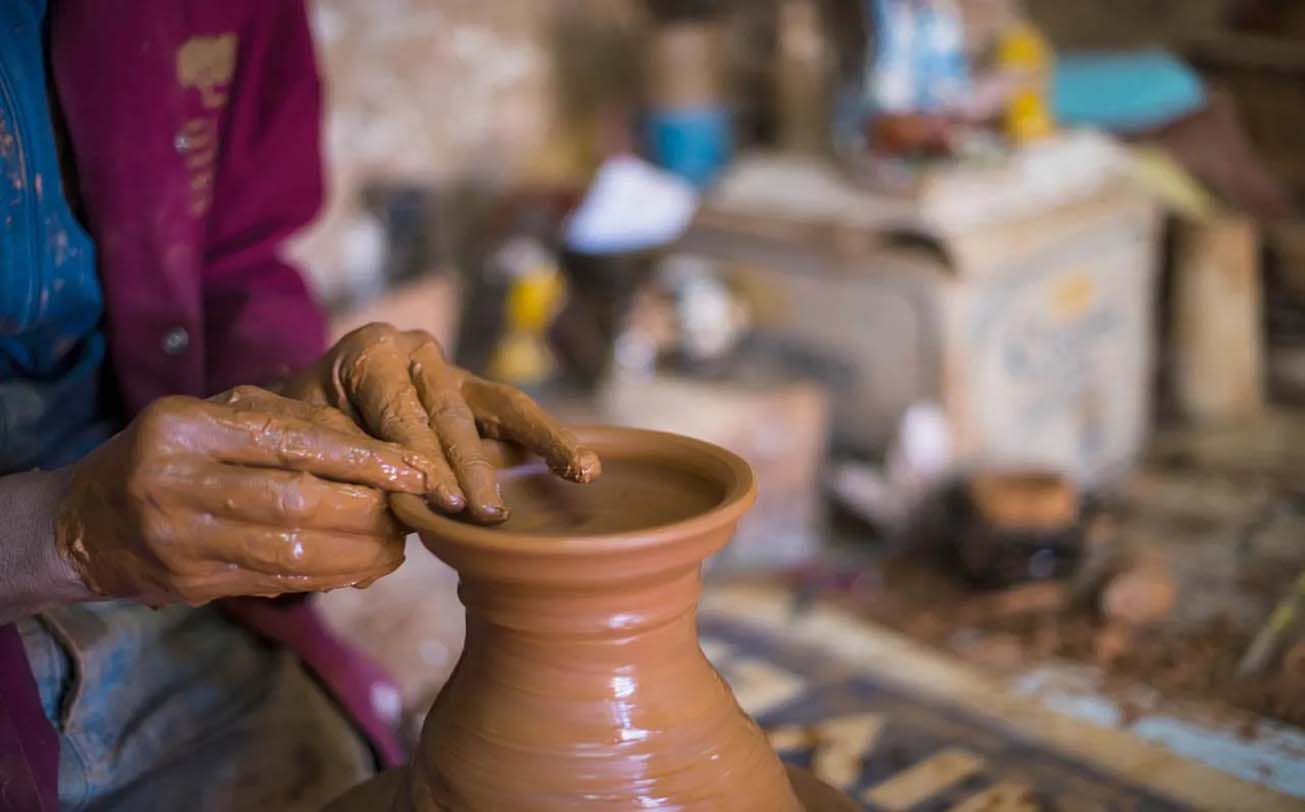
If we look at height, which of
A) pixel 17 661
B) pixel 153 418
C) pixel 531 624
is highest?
pixel 153 418

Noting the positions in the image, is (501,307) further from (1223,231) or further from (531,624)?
(531,624)

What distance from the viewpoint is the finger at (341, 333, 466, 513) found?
147 centimetres

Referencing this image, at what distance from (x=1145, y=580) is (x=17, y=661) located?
97.7 inches

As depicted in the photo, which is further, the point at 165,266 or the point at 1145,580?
the point at 1145,580

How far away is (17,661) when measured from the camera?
66.3 inches

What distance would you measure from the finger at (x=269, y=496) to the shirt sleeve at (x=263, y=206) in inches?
27.2

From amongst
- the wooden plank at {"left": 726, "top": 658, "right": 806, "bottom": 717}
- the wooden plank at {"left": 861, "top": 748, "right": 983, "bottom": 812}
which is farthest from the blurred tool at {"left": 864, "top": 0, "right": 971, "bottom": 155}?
the wooden plank at {"left": 861, "top": 748, "right": 983, "bottom": 812}

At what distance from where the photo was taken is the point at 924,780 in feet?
7.53

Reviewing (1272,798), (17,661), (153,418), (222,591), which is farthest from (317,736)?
(1272,798)

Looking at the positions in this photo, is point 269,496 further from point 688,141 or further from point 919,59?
point 688,141

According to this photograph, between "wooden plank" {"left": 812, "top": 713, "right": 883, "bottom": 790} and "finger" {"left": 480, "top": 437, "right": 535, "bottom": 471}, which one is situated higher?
"finger" {"left": 480, "top": 437, "right": 535, "bottom": 471}

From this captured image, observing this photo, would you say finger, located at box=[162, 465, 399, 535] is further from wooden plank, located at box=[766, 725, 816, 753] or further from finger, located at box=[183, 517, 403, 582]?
wooden plank, located at box=[766, 725, 816, 753]

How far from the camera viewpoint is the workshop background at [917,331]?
110 inches

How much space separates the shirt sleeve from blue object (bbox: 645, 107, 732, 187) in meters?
2.45
